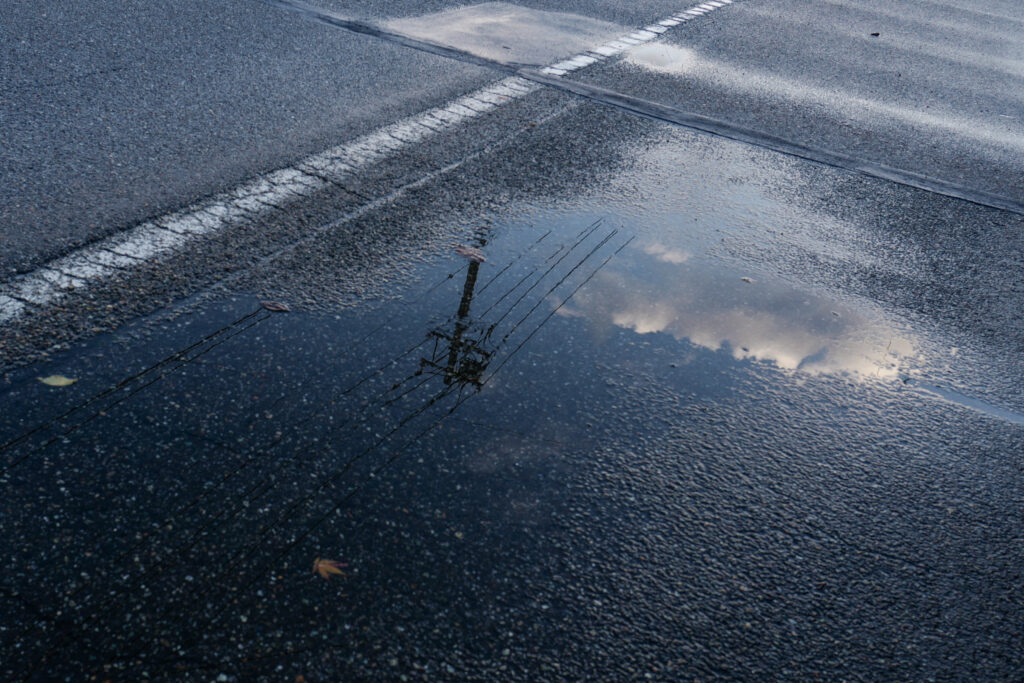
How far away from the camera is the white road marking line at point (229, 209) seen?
3.41 meters

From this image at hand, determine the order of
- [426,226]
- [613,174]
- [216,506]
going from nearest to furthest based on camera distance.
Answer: [216,506]
[426,226]
[613,174]

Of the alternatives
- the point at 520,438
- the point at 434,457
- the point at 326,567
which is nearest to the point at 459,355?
the point at 520,438

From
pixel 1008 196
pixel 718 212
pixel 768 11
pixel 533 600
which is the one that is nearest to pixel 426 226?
pixel 718 212

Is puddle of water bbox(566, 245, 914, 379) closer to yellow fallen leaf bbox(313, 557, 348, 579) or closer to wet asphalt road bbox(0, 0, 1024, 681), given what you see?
wet asphalt road bbox(0, 0, 1024, 681)

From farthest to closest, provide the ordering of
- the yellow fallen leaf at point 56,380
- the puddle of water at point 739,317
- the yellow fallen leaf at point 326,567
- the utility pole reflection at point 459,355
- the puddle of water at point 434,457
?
the puddle of water at point 739,317
the utility pole reflection at point 459,355
the yellow fallen leaf at point 56,380
the yellow fallen leaf at point 326,567
the puddle of water at point 434,457

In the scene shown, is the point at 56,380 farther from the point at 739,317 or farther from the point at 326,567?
the point at 739,317

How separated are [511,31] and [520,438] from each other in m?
6.56

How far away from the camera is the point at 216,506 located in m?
2.53

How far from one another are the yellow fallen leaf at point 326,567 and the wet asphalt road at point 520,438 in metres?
0.03

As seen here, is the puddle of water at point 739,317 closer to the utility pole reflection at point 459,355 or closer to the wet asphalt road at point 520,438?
the wet asphalt road at point 520,438

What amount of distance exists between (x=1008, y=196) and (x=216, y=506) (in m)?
6.15

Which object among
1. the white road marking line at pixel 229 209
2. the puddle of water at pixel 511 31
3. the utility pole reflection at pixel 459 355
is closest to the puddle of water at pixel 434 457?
the utility pole reflection at pixel 459 355

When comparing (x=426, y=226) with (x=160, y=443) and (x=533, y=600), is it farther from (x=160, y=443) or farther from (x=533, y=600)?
(x=533, y=600)

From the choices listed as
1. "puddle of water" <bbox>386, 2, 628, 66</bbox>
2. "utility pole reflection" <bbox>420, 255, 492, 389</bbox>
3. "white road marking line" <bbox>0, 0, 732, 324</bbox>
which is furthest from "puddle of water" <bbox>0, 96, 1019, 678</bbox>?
"puddle of water" <bbox>386, 2, 628, 66</bbox>
